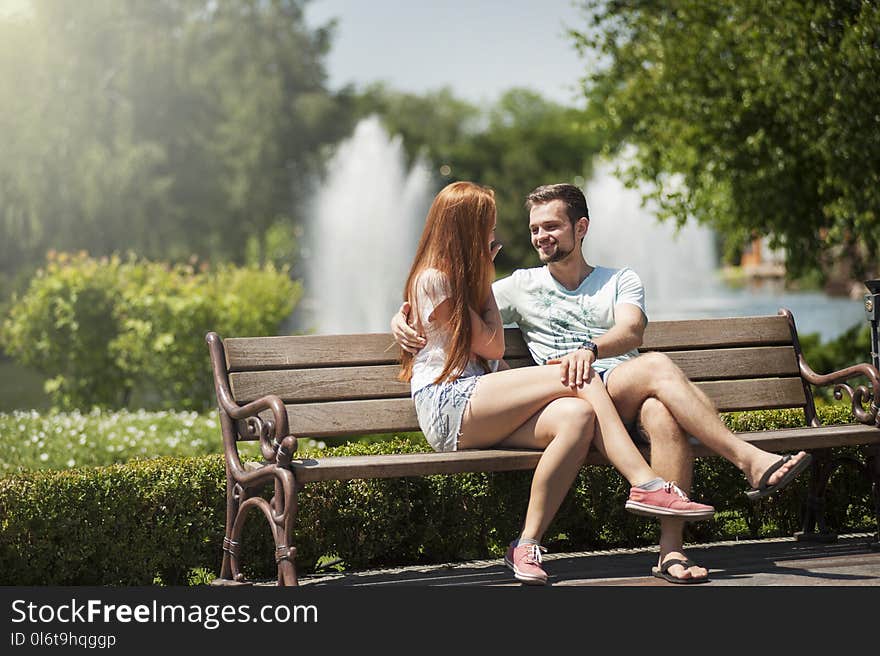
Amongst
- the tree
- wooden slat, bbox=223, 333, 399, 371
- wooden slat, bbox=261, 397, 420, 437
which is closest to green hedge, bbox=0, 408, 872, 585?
wooden slat, bbox=261, 397, 420, 437

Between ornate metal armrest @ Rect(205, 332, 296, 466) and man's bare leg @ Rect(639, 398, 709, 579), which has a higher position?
ornate metal armrest @ Rect(205, 332, 296, 466)

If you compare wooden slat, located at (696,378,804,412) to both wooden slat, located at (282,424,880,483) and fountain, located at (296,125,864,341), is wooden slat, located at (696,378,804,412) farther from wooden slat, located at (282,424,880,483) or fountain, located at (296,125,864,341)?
fountain, located at (296,125,864,341)

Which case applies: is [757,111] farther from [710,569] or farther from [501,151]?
[501,151]

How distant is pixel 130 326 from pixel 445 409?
6514 millimetres

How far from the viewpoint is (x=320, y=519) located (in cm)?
499

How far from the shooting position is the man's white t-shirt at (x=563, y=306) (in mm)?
4898

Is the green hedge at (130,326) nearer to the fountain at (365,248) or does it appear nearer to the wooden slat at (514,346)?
the wooden slat at (514,346)

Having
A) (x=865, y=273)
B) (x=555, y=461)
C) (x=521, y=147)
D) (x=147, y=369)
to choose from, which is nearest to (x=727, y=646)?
(x=555, y=461)

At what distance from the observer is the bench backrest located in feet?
16.0

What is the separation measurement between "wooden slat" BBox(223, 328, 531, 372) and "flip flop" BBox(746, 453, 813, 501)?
5.42ft

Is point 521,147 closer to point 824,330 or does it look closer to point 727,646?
point 824,330

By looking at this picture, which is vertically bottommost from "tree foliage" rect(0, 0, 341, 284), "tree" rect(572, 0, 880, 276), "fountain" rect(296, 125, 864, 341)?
"tree" rect(572, 0, 880, 276)

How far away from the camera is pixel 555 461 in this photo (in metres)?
4.34

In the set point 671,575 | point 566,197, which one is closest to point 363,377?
point 566,197
